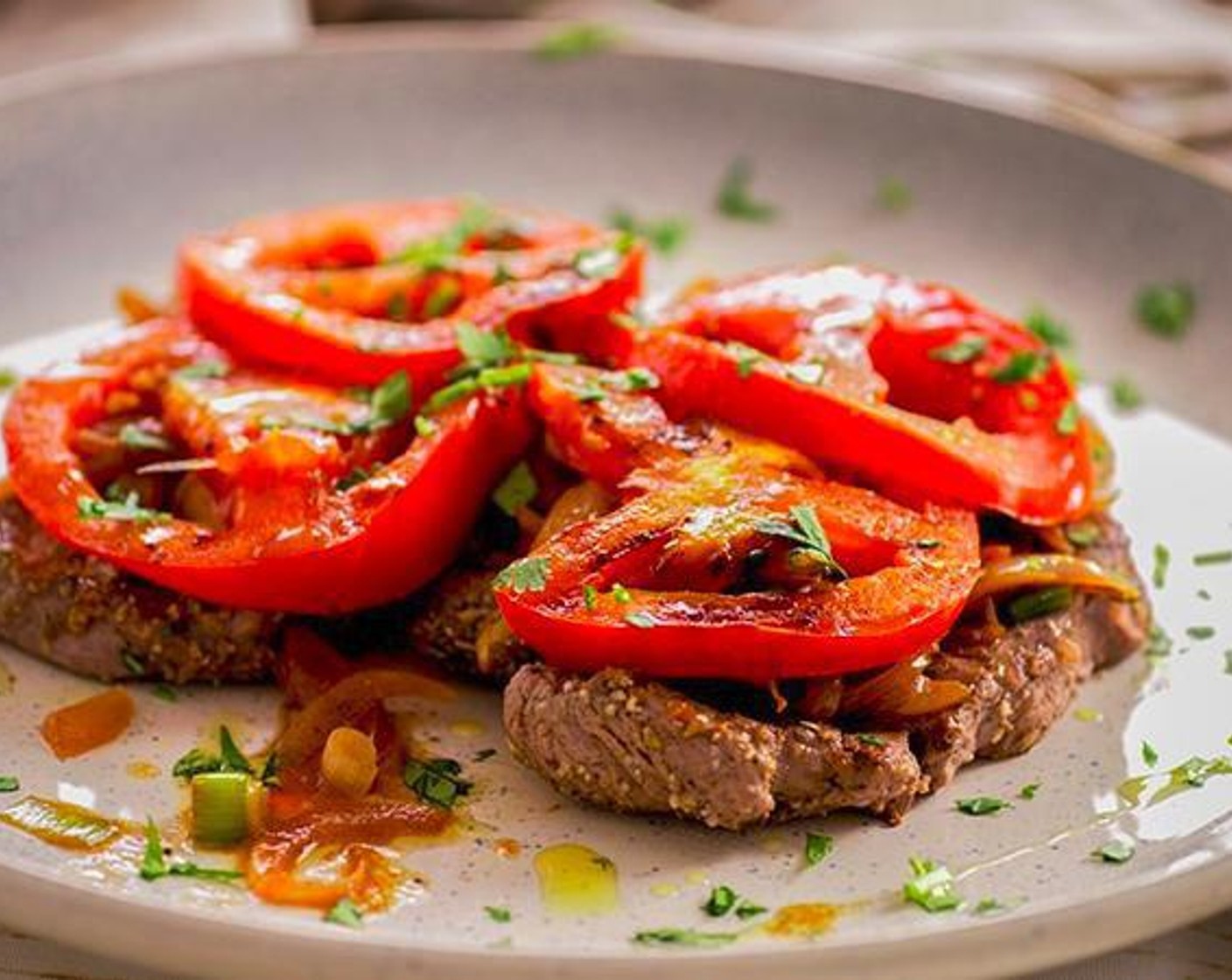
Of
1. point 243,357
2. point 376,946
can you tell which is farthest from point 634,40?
point 376,946

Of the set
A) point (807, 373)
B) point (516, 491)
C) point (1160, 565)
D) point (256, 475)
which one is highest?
point (807, 373)

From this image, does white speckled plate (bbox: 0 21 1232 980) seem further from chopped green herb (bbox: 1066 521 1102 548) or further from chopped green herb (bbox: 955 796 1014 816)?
chopped green herb (bbox: 1066 521 1102 548)

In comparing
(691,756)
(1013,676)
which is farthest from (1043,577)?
(691,756)

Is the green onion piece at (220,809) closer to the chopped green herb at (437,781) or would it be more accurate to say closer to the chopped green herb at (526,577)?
the chopped green herb at (437,781)

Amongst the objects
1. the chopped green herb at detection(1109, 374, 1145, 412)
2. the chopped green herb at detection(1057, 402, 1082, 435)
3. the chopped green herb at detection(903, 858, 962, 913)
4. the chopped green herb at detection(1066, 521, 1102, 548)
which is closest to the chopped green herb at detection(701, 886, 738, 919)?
the chopped green herb at detection(903, 858, 962, 913)

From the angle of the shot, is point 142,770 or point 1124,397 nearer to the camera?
point 142,770

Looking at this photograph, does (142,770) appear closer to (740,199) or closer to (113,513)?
(113,513)

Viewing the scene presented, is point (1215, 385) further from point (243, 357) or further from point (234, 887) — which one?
point (234, 887)

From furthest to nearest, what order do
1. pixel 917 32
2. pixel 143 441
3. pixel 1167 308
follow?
pixel 917 32, pixel 1167 308, pixel 143 441
